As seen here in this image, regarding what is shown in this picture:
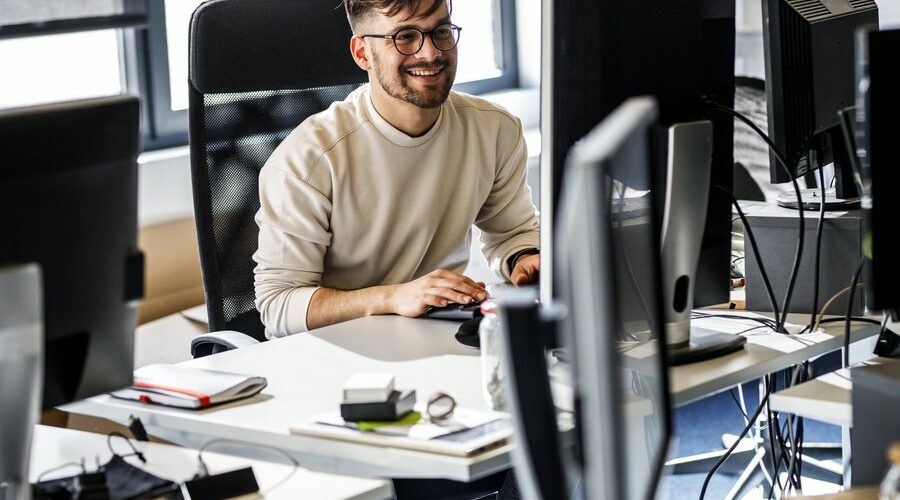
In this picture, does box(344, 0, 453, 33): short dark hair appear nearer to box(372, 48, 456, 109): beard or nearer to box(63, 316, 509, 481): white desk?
box(372, 48, 456, 109): beard

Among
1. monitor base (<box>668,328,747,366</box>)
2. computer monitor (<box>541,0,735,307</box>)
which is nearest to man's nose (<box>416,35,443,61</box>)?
computer monitor (<box>541,0,735,307</box>)

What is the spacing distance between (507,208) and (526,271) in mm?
291

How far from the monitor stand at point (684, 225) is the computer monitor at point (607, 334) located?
43 centimetres

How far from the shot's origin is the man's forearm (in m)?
2.14

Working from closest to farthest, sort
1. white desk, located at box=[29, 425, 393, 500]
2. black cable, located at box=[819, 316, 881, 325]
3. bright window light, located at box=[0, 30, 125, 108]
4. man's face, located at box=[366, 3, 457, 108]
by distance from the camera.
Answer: white desk, located at box=[29, 425, 393, 500], black cable, located at box=[819, 316, 881, 325], man's face, located at box=[366, 3, 457, 108], bright window light, located at box=[0, 30, 125, 108]

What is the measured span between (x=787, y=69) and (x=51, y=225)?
1.28 m

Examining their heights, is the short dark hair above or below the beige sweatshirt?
above

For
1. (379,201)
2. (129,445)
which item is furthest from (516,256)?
(129,445)

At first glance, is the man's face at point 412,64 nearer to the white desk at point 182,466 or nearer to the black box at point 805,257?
the black box at point 805,257

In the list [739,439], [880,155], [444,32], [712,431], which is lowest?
[712,431]

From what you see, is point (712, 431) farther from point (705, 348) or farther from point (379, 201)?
point (705, 348)

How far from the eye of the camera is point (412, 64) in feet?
7.50

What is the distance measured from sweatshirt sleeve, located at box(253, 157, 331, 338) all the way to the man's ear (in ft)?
1.00

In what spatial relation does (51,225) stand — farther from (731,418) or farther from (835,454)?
(731,418)
